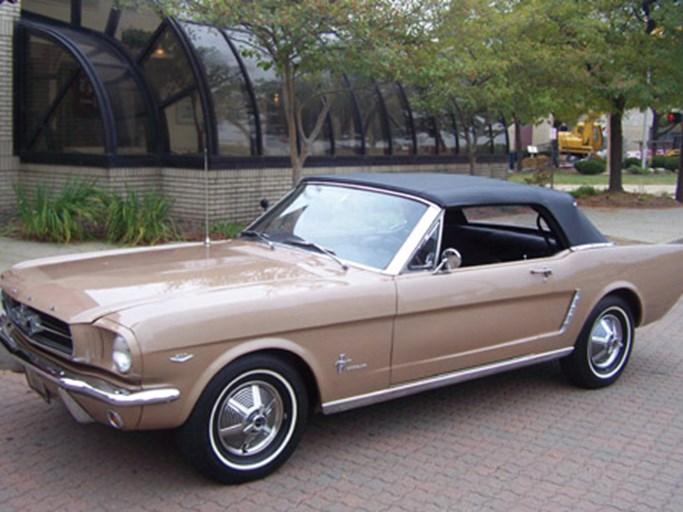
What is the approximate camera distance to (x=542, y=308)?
5.21m

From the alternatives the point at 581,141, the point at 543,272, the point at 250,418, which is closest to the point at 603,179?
the point at 581,141

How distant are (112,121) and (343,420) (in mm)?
9214

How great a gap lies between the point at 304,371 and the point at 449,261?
44.5 inches

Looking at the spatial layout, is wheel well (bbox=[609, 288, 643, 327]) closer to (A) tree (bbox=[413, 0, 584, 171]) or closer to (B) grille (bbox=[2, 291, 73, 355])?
(B) grille (bbox=[2, 291, 73, 355])

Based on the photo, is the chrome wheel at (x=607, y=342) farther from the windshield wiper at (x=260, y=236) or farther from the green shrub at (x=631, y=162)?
the green shrub at (x=631, y=162)

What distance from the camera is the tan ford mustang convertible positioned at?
12.0ft

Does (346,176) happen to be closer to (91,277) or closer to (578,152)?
(91,277)

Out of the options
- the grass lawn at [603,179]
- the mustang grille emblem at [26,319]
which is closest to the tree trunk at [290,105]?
the mustang grille emblem at [26,319]

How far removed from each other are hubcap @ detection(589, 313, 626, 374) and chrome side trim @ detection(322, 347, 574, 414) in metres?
0.30

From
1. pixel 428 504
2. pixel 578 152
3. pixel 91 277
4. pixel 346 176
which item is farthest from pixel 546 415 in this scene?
pixel 578 152

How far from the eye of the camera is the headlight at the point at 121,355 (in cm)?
351

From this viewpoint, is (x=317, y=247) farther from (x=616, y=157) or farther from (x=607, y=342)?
(x=616, y=157)

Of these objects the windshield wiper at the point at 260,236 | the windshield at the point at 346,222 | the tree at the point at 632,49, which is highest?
the tree at the point at 632,49

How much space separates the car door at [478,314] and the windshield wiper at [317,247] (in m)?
0.38
